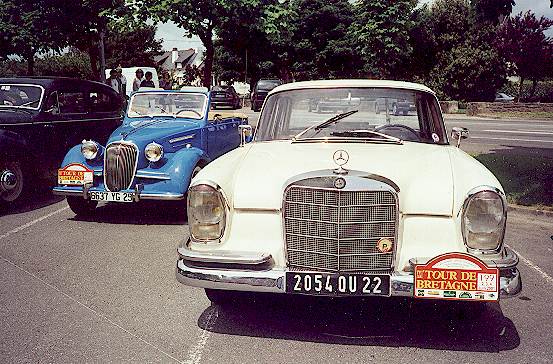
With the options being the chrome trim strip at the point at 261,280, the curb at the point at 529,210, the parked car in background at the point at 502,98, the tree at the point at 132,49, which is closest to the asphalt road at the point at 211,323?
the chrome trim strip at the point at 261,280

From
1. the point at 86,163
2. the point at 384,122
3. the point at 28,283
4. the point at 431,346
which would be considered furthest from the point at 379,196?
the point at 86,163

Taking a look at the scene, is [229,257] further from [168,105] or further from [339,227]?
[168,105]

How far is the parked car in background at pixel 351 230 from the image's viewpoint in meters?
3.38

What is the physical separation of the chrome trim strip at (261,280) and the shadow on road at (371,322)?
20.6 inches

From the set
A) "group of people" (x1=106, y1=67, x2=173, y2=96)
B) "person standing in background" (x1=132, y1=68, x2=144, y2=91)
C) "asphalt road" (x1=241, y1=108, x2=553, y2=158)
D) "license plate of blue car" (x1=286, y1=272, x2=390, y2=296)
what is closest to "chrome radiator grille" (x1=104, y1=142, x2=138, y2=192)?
"license plate of blue car" (x1=286, y1=272, x2=390, y2=296)

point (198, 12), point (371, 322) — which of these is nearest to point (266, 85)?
point (198, 12)

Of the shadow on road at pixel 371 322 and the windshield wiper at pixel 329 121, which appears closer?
the shadow on road at pixel 371 322

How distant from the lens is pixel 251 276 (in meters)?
3.49

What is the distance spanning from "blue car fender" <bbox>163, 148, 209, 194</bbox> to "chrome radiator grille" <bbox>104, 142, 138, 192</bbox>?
468 millimetres

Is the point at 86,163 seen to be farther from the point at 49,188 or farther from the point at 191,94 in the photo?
the point at 49,188

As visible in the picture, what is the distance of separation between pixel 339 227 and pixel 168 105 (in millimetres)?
5708

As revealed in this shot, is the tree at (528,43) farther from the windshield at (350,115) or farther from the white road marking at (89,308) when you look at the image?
the white road marking at (89,308)

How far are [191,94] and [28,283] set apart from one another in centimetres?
439

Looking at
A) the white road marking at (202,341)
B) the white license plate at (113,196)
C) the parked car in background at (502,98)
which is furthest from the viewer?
the parked car in background at (502,98)
